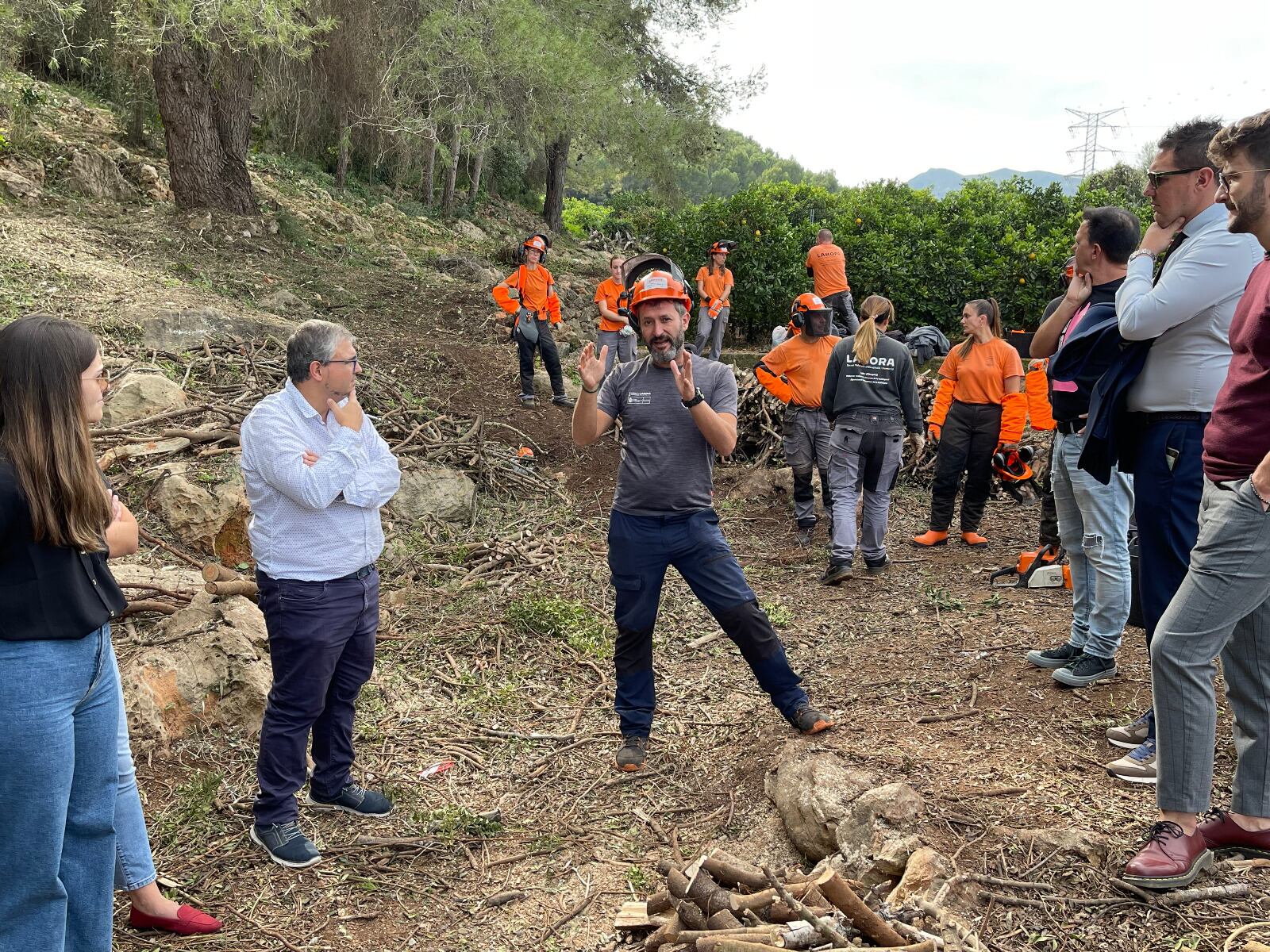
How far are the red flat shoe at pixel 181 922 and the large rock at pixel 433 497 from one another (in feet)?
13.9

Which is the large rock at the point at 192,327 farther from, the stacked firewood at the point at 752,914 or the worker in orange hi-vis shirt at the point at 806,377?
the stacked firewood at the point at 752,914

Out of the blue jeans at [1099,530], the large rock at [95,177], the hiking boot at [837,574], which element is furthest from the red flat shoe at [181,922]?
the large rock at [95,177]

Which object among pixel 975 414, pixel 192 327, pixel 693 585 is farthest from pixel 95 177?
pixel 693 585

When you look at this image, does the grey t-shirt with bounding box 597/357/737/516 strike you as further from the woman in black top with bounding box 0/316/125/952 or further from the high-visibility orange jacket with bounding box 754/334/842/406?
the high-visibility orange jacket with bounding box 754/334/842/406

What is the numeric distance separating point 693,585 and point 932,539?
14.4 ft

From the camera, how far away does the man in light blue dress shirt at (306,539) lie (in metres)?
3.36

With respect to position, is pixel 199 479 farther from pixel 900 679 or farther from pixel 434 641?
pixel 900 679

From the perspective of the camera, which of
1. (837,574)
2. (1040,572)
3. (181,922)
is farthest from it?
(837,574)

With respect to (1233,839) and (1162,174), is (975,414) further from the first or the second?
(1233,839)

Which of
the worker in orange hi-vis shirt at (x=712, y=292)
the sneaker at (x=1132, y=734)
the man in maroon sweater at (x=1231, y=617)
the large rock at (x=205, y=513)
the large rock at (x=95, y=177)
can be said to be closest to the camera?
the man in maroon sweater at (x=1231, y=617)

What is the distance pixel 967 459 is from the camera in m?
7.73

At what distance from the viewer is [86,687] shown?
2.56 meters

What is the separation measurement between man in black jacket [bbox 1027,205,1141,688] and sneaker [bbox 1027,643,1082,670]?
9cm

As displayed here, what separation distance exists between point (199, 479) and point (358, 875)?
3.65 m
